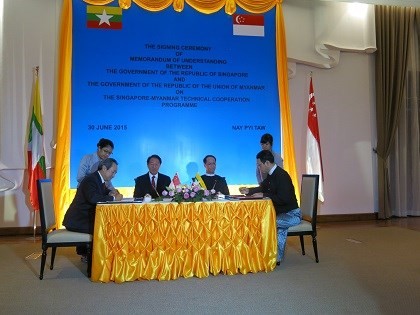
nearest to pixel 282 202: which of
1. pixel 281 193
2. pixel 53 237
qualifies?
pixel 281 193

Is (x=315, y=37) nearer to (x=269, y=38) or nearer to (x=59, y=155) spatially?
(x=269, y=38)

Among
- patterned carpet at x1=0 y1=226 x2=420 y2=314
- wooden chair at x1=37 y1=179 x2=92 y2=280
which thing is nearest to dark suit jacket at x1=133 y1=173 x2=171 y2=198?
patterned carpet at x1=0 y1=226 x2=420 y2=314

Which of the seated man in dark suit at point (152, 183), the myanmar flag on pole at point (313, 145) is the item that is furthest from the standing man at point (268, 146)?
the seated man in dark suit at point (152, 183)

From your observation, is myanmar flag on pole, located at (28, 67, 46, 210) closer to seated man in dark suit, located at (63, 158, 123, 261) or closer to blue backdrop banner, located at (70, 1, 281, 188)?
blue backdrop banner, located at (70, 1, 281, 188)

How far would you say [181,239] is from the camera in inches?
137

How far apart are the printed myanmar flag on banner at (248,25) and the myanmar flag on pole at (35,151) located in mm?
3086

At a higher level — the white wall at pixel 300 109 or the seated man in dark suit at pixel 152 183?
the white wall at pixel 300 109

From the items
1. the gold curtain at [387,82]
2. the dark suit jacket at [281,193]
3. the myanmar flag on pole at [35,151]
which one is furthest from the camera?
the gold curtain at [387,82]

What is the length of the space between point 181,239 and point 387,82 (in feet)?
17.3

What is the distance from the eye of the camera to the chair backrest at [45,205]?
3536 mm

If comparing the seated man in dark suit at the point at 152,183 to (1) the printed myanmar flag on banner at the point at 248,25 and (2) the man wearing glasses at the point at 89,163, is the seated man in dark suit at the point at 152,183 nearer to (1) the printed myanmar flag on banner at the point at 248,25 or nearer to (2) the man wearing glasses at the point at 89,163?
(2) the man wearing glasses at the point at 89,163

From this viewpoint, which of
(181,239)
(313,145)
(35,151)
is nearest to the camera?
(181,239)

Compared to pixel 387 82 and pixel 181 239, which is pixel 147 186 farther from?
pixel 387 82

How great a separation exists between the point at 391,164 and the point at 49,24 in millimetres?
6060
